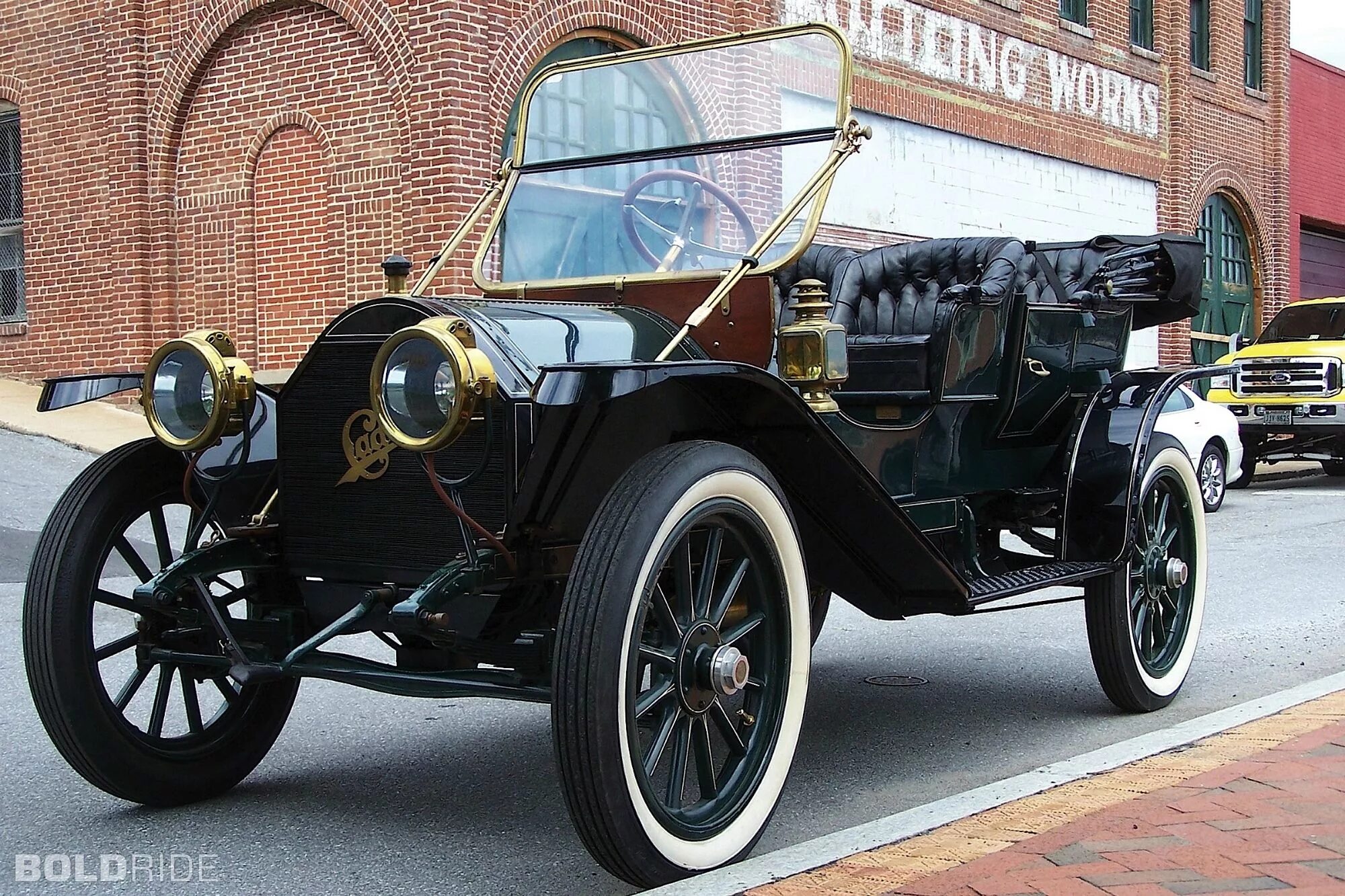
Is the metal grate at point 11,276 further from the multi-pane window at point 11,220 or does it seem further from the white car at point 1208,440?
the white car at point 1208,440

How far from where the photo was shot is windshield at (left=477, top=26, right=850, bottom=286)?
4.41 metres

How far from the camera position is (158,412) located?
374cm

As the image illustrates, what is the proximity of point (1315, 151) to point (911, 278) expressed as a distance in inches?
880

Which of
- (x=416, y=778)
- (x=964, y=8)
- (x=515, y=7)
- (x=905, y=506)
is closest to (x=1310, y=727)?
(x=905, y=506)

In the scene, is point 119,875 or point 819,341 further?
point 819,341

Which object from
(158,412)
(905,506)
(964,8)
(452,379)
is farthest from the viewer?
(964,8)

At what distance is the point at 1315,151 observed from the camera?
25172mm

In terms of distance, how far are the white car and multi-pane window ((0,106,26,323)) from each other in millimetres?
11292

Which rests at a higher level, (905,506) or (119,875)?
(905,506)

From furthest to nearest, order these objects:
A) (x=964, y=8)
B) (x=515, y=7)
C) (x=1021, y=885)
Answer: (x=964, y=8)
(x=515, y=7)
(x=1021, y=885)

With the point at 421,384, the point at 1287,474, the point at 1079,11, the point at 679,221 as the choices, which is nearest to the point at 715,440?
the point at 421,384

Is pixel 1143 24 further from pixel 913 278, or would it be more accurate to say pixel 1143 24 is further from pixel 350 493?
pixel 350 493

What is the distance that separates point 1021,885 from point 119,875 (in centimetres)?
209

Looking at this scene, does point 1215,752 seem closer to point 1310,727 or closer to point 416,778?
point 1310,727
